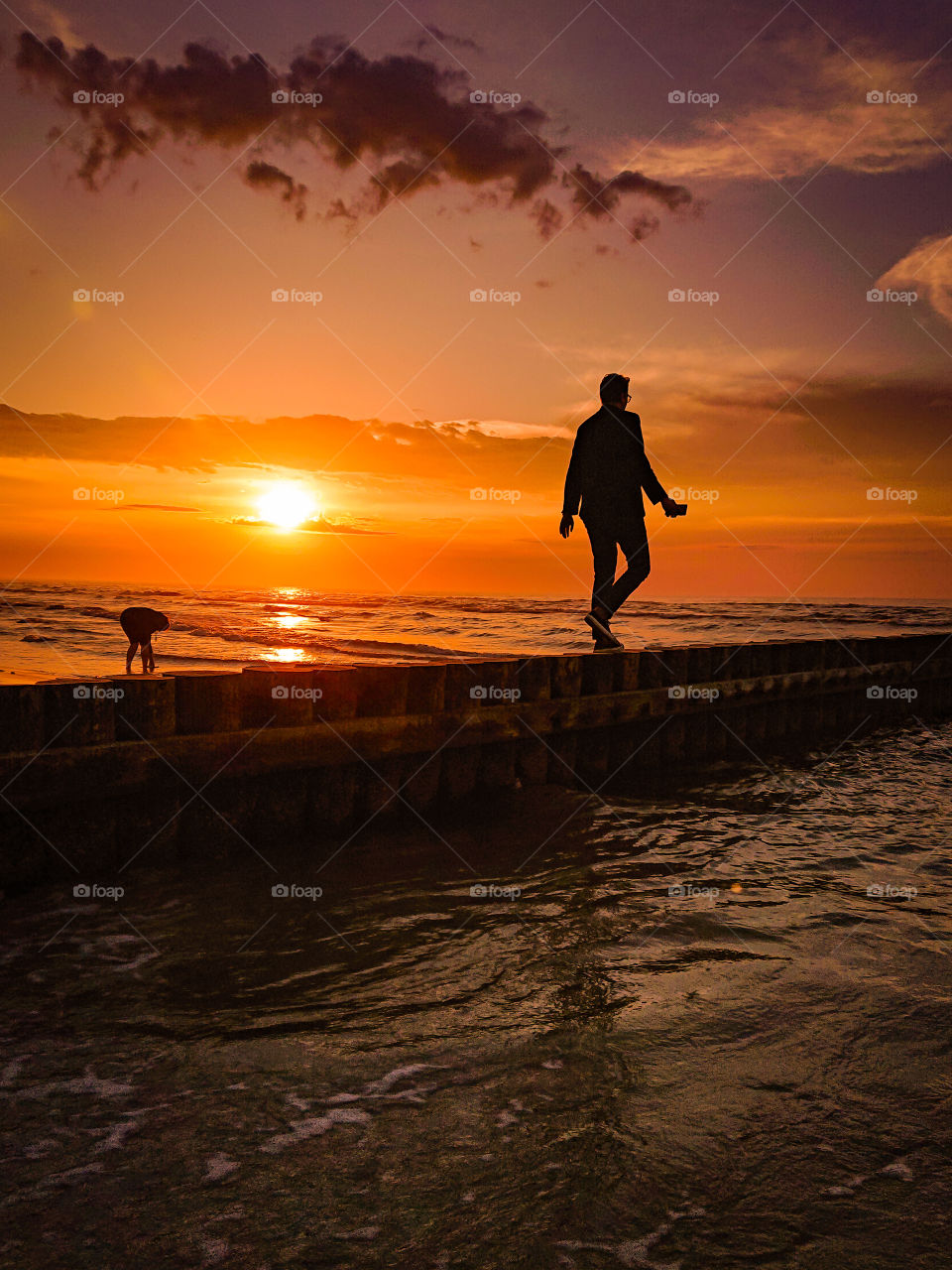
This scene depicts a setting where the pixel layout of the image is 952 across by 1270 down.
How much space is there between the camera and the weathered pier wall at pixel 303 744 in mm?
5027

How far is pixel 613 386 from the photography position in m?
9.48

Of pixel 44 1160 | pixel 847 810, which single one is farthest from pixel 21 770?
pixel 847 810

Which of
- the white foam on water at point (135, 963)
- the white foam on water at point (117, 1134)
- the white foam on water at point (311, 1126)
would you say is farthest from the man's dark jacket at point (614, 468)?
the white foam on water at point (117, 1134)

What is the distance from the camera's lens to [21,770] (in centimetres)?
484

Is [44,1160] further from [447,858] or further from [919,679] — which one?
[919,679]

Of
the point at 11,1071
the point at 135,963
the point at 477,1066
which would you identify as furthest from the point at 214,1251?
the point at 135,963

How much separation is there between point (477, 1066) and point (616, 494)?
7.03 meters

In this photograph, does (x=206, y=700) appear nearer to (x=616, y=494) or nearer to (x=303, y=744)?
(x=303, y=744)

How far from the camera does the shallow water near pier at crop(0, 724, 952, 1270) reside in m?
2.47

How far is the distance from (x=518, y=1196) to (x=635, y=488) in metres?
7.77

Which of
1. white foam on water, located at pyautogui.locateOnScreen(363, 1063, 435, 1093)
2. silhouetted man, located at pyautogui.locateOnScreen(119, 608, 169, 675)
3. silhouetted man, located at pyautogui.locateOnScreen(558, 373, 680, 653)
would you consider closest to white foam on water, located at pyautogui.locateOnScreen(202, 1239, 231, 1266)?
white foam on water, located at pyautogui.locateOnScreen(363, 1063, 435, 1093)

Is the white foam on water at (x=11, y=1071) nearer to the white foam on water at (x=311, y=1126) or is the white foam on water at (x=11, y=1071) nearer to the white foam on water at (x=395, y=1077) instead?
the white foam on water at (x=311, y=1126)

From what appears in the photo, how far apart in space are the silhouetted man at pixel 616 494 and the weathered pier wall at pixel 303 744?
2.92 ft

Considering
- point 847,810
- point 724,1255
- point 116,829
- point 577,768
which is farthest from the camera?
point 577,768
